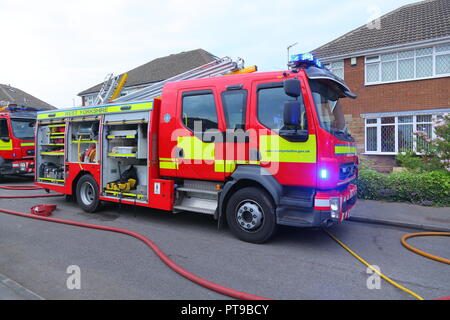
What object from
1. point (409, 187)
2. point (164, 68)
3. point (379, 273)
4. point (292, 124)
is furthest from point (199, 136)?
point (164, 68)

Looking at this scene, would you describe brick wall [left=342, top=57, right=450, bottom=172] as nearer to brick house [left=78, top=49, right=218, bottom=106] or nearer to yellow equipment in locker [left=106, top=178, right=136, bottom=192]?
yellow equipment in locker [left=106, top=178, right=136, bottom=192]

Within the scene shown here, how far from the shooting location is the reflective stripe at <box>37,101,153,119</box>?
636 centimetres

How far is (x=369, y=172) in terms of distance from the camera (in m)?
9.01

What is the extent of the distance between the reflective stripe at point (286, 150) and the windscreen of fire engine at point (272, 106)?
0.66ft

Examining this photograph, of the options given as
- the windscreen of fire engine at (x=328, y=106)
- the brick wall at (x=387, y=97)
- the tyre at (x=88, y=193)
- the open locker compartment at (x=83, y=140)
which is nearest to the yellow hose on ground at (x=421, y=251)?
the windscreen of fire engine at (x=328, y=106)

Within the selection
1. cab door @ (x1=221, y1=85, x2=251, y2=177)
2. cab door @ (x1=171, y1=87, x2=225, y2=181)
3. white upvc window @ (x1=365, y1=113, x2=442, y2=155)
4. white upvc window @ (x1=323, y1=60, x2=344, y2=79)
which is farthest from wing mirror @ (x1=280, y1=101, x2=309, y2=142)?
white upvc window @ (x1=323, y1=60, x2=344, y2=79)

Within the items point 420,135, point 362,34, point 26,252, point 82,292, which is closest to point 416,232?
point 420,135

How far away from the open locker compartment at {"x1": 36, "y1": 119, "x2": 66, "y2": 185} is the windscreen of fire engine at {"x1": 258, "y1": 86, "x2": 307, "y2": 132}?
5395 mm

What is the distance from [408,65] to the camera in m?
14.4

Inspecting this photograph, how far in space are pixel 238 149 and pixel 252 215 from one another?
42.9 inches

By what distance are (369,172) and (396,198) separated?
3.26 feet
